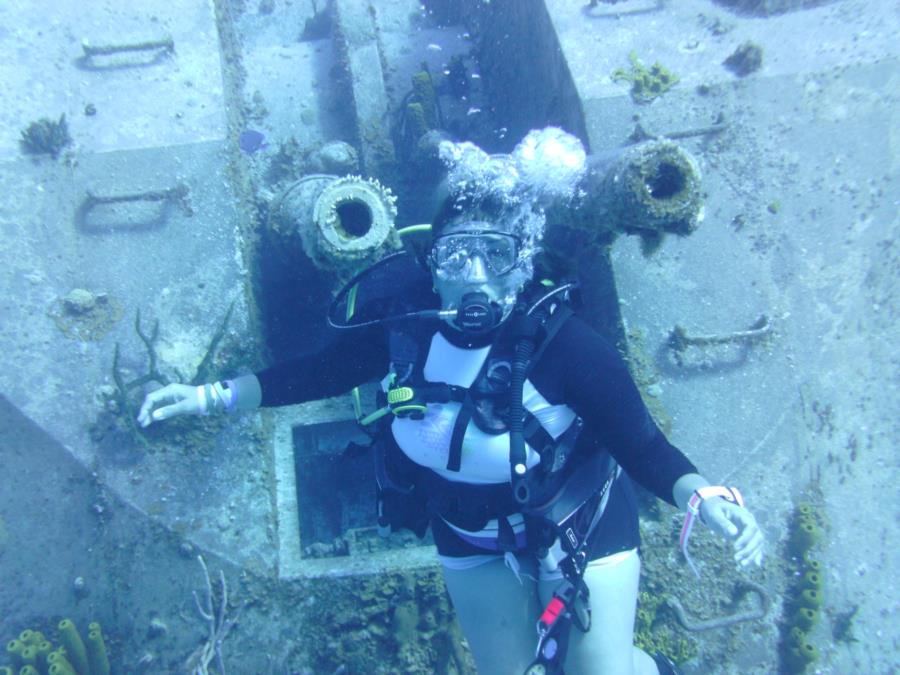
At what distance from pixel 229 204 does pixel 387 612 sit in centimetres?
375

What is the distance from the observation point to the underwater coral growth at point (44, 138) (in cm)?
502

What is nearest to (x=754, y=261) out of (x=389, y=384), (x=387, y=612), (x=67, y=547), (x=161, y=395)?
(x=389, y=384)

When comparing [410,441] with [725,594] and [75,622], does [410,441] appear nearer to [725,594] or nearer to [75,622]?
[725,594]

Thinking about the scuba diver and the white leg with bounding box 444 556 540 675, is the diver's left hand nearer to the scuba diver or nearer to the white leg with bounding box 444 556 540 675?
the scuba diver

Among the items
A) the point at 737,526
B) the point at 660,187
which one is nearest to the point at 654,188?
the point at 660,187

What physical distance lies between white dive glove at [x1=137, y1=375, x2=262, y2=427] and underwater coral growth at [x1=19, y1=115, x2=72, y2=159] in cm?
330

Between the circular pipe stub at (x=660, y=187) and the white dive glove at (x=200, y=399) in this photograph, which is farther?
the white dive glove at (x=200, y=399)

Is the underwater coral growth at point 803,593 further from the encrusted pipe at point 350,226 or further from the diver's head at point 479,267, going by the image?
the encrusted pipe at point 350,226

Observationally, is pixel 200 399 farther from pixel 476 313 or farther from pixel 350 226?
pixel 476 313

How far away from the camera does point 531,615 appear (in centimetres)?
324

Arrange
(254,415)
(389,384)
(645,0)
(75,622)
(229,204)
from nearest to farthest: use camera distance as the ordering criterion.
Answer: (389,384) → (75,622) → (254,415) → (229,204) → (645,0)

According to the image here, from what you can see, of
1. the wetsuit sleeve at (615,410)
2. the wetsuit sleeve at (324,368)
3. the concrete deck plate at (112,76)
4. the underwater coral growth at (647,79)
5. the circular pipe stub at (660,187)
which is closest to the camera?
the wetsuit sleeve at (615,410)

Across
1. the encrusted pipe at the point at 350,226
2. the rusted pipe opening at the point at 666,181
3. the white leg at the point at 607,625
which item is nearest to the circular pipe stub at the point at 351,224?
the encrusted pipe at the point at 350,226

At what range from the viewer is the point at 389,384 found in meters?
3.08
